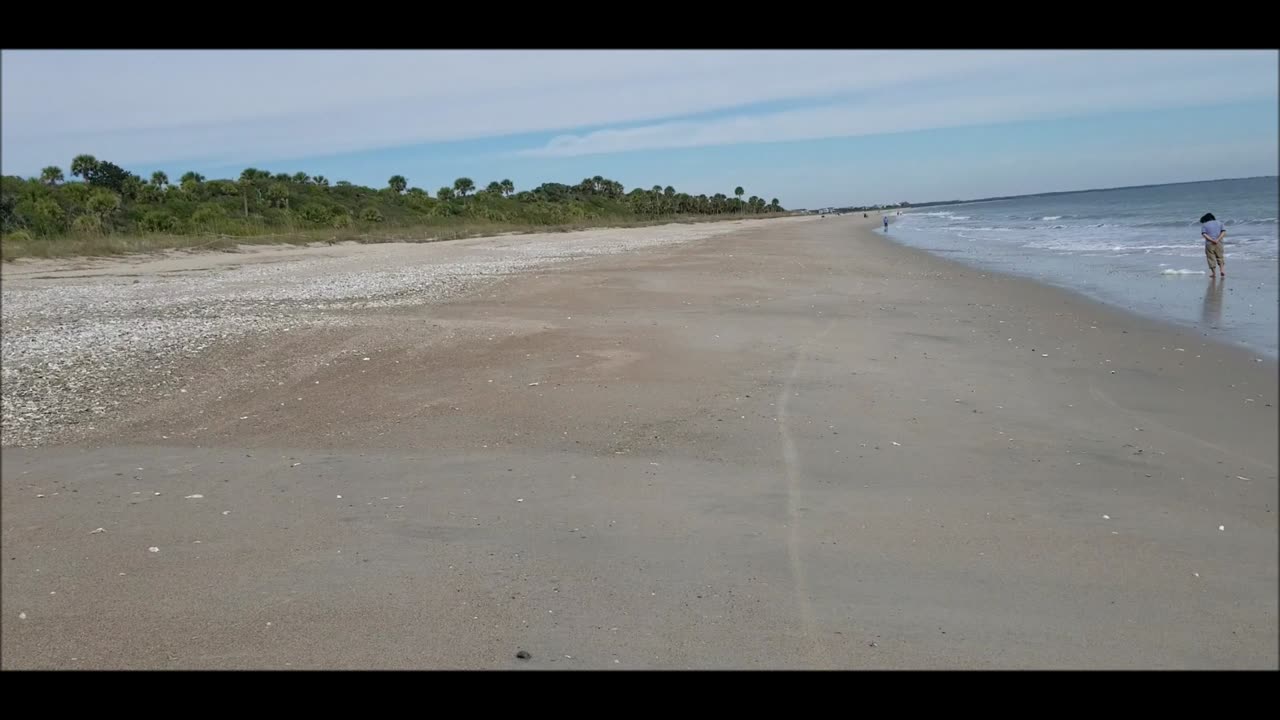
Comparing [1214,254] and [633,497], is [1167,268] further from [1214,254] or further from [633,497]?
[633,497]

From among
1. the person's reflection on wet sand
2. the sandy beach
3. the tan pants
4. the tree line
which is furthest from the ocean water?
the tree line

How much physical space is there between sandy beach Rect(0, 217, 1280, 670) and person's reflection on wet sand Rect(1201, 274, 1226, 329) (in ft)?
3.15

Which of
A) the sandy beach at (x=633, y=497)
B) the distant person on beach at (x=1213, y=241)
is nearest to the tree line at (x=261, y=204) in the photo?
the sandy beach at (x=633, y=497)

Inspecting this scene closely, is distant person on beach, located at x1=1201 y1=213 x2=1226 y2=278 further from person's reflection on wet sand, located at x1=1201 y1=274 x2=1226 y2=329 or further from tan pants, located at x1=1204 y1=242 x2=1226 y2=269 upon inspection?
person's reflection on wet sand, located at x1=1201 y1=274 x2=1226 y2=329

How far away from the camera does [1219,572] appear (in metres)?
3.71

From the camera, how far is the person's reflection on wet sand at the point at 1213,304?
10.8 m

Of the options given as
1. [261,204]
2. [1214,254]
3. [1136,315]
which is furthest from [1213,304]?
[261,204]

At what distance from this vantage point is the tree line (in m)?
8.54

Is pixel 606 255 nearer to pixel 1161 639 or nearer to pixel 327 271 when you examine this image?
pixel 327 271

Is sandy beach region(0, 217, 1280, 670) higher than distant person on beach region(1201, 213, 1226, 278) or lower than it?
lower

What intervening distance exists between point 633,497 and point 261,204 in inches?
1883

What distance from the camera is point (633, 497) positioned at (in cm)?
532

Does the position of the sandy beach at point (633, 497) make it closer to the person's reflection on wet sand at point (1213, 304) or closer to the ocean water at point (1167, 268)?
the person's reflection on wet sand at point (1213, 304)

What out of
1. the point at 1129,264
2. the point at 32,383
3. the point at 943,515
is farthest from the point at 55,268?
the point at 1129,264
